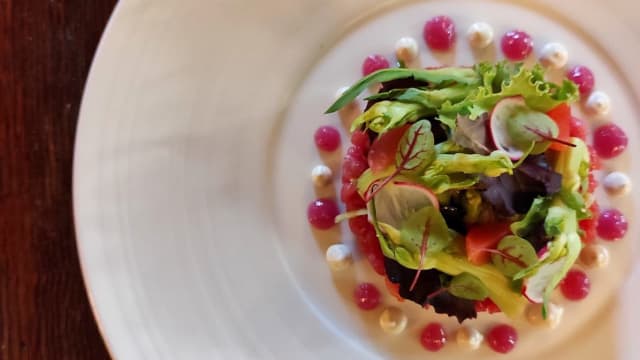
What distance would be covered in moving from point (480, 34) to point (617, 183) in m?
0.34

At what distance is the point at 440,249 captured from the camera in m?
1.14

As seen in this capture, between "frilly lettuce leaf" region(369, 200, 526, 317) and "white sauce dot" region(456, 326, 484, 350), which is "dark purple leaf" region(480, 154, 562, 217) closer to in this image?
"frilly lettuce leaf" region(369, 200, 526, 317)

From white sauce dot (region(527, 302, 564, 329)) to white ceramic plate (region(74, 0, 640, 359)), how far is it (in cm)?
2

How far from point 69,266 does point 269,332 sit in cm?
37

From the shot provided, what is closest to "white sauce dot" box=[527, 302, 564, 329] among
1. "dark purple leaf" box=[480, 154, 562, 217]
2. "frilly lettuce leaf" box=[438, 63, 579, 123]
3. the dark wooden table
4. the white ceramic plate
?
the white ceramic plate

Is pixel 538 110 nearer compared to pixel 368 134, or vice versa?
pixel 538 110

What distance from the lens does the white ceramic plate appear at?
1.26 meters

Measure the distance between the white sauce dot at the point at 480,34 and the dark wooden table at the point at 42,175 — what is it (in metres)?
0.63

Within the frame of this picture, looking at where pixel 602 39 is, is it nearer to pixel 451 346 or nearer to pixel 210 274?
pixel 451 346

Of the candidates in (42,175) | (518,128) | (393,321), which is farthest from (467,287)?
(42,175)

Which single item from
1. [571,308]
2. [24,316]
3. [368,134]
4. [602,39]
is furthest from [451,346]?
[24,316]

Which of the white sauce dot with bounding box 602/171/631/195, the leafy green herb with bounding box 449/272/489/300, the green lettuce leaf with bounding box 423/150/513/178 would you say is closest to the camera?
the green lettuce leaf with bounding box 423/150/513/178

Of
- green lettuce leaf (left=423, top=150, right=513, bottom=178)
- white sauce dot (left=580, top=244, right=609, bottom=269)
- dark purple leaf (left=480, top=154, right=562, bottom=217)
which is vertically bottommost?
white sauce dot (left=580, top=244, right=609, bottom=269)

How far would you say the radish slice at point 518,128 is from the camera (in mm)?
1093
